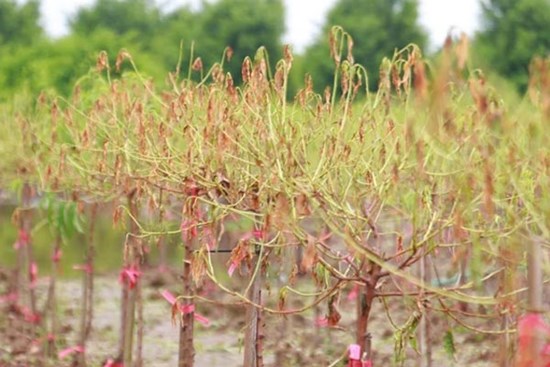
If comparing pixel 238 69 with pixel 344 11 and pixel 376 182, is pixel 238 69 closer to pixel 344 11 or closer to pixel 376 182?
pixel 344 11

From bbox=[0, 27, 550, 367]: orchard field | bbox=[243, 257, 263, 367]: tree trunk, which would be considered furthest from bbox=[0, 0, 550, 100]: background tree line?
bbox=[243, 257, 263, 367]: tree trunk

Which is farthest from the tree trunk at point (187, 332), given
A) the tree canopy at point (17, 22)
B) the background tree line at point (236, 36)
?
the tree canopy at point (17, 22)

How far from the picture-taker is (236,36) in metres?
36.7

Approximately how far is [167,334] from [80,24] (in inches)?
1323

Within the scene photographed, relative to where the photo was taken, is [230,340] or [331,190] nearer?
[331,190]

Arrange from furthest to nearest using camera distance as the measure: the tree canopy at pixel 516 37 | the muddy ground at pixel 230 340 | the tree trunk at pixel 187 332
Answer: the tree canopy at pixel 516 37, the muddy ground at pixel 230 340, the tree trunk at pixel 187 332

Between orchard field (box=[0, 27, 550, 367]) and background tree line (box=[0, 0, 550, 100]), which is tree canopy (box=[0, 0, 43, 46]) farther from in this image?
orchard field (box=[0, 27, 550, 367])

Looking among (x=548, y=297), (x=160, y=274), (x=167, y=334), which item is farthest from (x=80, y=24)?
(x=548, y=297)

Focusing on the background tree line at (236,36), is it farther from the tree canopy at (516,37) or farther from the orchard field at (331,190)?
the orchard field at (331,190)

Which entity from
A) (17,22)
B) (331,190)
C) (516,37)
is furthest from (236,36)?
(331,190)

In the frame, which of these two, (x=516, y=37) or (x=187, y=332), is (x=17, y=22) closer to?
(x=516, y=37)

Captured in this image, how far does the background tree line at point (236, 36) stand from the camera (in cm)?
2673

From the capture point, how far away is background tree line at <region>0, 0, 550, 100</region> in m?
26.7

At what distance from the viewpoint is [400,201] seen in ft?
21.9
